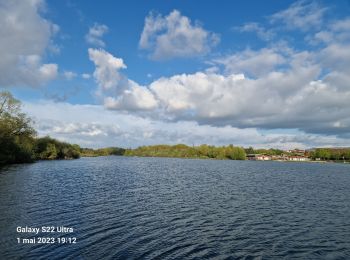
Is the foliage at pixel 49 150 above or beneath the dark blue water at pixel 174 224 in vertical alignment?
above

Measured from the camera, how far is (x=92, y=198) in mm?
39938

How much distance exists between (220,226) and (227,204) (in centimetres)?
1112

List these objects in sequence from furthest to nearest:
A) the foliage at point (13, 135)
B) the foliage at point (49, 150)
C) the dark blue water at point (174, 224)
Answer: the foliage at point (49, 150), the foliage at point (13, 135), the dark blue water at point (174, 224)

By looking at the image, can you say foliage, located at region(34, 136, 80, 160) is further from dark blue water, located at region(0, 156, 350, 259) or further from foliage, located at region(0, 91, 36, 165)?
dark blue water, located at region(0, 156, 350, 259)

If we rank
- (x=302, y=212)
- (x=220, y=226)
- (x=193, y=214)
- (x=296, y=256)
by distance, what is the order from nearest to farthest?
(x=296, y=256) → (x=220, y=226) → (x=193, y=214) → (x=302, y=212)

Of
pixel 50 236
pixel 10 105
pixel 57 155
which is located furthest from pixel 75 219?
pixel 57 155

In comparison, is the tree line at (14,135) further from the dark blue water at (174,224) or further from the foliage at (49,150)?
the dark blue water at (174,224)

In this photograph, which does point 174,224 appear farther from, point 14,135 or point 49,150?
point 49,150

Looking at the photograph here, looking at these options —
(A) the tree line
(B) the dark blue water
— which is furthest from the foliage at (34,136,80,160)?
(B) the dark blue water

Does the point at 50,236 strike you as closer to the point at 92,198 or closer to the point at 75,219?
the point at 75,219

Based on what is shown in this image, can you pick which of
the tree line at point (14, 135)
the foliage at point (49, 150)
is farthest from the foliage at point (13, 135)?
the foliage at point (49, 150)

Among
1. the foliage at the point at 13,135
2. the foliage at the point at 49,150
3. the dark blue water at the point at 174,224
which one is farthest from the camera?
the foliage at the point at 49,150

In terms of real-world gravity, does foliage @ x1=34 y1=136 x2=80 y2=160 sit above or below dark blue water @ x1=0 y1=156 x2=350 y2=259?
above

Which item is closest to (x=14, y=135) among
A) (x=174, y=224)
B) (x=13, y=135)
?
(x=13, y=135)
